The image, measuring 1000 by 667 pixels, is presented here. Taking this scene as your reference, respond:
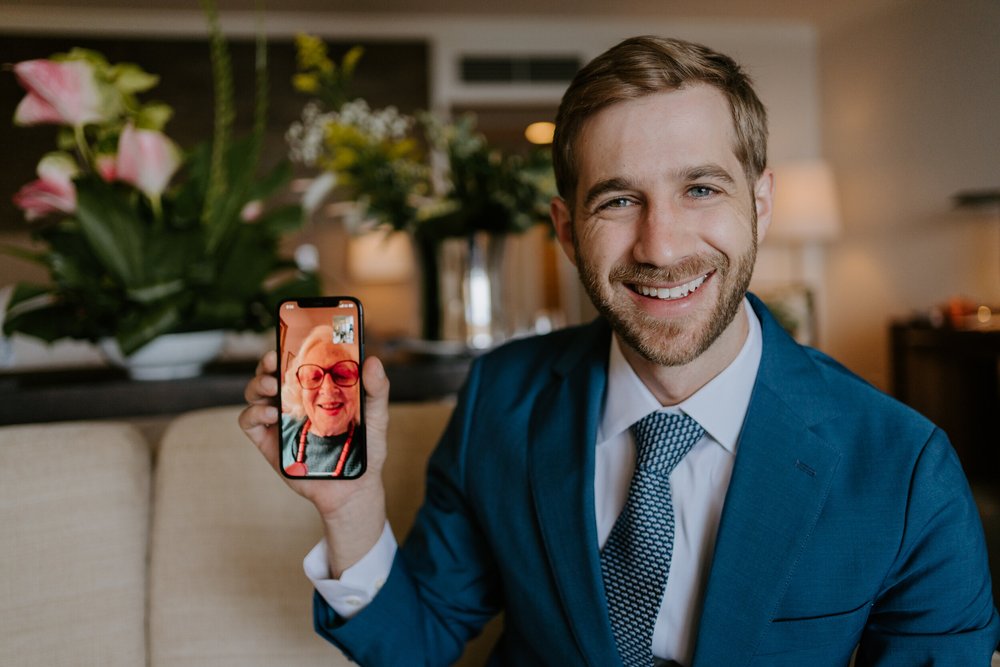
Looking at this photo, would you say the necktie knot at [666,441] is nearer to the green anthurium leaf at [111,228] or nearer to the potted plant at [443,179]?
the potted plant at [443,179]

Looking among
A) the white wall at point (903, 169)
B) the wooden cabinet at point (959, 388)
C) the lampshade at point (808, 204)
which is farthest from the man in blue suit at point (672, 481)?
the lampshade at point (808, 204)

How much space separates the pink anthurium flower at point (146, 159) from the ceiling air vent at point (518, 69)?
13.9ft

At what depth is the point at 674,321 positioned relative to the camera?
91cm

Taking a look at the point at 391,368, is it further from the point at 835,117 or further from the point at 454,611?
the point at 835,117

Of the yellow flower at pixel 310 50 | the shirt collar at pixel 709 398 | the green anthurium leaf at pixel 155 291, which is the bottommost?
the shirt collar at pixel 709 398

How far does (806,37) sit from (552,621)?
5766mm

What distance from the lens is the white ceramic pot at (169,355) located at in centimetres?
133

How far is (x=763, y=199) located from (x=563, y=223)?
268mm

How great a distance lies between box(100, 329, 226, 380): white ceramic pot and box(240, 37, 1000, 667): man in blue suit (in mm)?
565

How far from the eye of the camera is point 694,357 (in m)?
0.91

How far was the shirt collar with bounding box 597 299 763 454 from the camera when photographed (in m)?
0.92

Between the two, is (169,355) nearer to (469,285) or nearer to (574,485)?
(469,285)

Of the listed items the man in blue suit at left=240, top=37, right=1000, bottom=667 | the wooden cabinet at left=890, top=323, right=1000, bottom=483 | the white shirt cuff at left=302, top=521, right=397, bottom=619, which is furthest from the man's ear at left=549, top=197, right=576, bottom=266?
the wooden cabinet at left=890, top=323, right=1000, bottom=483

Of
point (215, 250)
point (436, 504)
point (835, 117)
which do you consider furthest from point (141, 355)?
point (835, 117)
